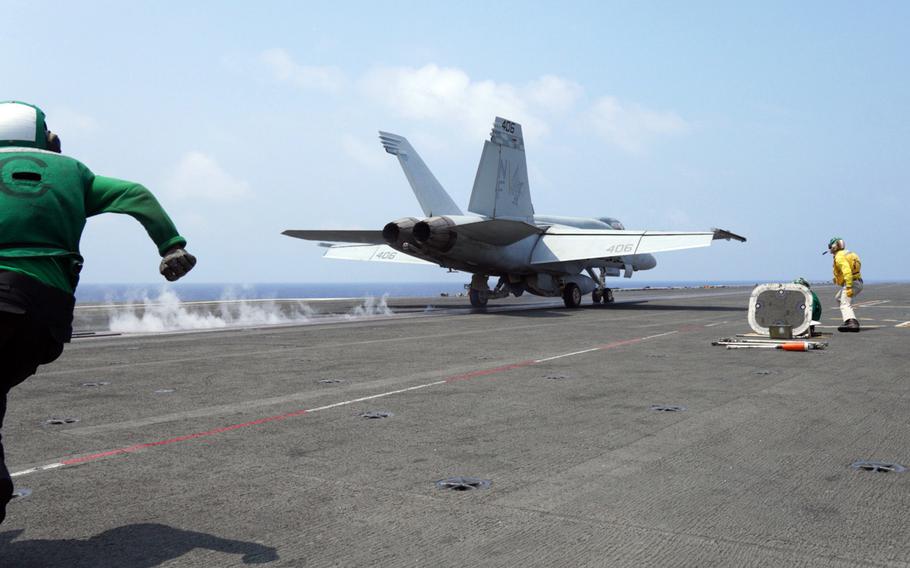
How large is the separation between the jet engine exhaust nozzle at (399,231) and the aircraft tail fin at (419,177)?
9.96ft

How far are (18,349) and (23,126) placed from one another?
123cm

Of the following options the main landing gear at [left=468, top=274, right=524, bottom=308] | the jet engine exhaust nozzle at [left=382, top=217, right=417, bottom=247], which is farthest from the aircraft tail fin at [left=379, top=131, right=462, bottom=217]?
the main landing gear at [left=468, top=274, right=524, bottom=308]

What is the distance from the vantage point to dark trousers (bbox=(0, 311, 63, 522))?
3381 millimetres

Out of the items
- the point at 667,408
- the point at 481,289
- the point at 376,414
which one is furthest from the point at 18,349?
the point at 481,289

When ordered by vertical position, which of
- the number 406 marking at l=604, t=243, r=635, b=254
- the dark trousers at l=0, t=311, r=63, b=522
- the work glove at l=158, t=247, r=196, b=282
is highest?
the number 406 marking at l=604, t=243, r=635, b=254

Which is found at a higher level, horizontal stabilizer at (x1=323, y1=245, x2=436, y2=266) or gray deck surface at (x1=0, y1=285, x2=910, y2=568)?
horizontal stabilizer at (x1=323, y1=245, x2=436, y2=266)

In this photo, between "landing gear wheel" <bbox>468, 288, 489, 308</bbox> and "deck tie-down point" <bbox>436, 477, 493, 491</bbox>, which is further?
"landing gear wheel" <bbox>468, 288, 489, 308</bbox>

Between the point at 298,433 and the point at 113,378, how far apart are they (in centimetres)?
526

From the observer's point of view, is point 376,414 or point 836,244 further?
point 836,244

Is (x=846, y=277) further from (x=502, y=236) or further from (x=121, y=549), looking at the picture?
(x=121, y=549)

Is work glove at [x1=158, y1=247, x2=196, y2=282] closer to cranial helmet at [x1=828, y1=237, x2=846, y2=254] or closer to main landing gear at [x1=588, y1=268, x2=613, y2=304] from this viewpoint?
cranial helmet at [x1=828, y1=237, x2=846, y2=254]

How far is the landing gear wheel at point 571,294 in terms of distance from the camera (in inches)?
1286

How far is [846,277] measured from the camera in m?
18.4

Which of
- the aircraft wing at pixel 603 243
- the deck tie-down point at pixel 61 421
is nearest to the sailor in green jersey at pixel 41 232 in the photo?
the deck tie-down point at pixel 61 421
